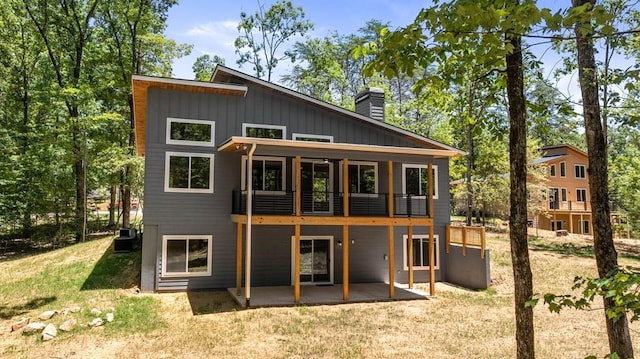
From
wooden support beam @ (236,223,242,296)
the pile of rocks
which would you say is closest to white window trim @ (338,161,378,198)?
wooden support beam @ (236,223,242,296)

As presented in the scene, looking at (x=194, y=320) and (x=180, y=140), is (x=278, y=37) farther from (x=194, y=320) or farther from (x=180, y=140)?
(x=194, y=320)

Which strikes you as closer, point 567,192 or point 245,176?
point 245,176

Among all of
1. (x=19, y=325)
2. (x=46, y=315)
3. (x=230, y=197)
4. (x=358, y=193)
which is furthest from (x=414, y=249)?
(x=19, y=325)

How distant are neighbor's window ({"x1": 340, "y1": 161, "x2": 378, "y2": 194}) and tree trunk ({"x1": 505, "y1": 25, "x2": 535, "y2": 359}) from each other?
11209 mm

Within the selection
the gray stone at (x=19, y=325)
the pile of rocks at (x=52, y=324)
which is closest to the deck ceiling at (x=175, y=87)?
the pile of rocks at (x=52, y=324)

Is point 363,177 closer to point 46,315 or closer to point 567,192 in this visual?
point 46,315

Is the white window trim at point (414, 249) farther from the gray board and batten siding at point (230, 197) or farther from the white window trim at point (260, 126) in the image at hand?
the white window trim at point (260, 126)

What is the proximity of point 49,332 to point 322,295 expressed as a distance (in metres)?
7.01

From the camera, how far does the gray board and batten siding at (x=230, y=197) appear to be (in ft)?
43.7

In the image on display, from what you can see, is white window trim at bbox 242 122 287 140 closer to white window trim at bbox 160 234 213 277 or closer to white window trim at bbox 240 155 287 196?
white window trim at bbox 240 155 287 196

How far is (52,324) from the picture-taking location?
9.69 metres

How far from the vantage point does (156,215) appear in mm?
13266

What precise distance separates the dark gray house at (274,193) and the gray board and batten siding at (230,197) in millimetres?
34

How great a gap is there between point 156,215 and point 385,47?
11.8 metres
